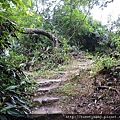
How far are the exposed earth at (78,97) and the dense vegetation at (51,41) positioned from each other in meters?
0.23

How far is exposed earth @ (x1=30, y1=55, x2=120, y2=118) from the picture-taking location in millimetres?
2428

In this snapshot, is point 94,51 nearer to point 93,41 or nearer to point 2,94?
point 93,41

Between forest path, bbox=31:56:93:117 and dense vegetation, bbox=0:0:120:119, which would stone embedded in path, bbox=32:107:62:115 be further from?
dense vegetation, bbox=0:0:120:119

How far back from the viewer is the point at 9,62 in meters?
2.87

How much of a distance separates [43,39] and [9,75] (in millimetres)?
4243

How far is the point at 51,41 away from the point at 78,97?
4.12 m

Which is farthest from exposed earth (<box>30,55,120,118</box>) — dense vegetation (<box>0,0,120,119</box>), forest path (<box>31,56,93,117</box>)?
dense vegetation (<box>0,0,120,119</box>)

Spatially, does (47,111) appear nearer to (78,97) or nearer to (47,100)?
(47,100)

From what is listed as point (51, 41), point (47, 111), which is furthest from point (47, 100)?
point (51, 41)

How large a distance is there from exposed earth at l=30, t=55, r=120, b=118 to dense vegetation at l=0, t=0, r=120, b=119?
0.23m

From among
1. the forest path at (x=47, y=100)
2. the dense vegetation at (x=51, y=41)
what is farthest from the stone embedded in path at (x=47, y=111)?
the dense vegetation at (x=51, y=41)

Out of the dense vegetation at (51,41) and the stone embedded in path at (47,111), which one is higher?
the dense vegetation at (51,41)

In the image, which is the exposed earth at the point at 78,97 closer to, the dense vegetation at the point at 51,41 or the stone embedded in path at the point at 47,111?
the stone embedded in path at the point at 47,111

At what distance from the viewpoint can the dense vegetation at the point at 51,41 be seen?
2766 millimetres
